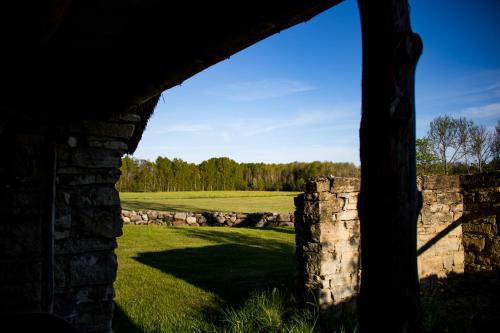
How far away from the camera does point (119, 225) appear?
4.17m

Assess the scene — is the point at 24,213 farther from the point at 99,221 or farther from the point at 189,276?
the point at 189,276

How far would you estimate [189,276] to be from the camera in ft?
29.3

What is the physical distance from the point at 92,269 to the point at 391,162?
3.58 m

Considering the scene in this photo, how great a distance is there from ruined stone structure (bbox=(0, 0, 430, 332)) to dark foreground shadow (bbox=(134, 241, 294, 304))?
3925 mm

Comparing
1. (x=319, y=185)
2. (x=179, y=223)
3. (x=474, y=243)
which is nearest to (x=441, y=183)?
(x=474, y=243)

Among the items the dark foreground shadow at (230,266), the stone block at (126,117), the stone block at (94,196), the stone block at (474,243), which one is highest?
the stone block at (126,117)

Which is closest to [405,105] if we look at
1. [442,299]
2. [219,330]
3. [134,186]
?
[219,330]

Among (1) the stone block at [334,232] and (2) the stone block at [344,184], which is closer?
(1) the stone block at [334,232]

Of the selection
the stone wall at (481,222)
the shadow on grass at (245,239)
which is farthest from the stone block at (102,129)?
the shadow on grass at (245,239)

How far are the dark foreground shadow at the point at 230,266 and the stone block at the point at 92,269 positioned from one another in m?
3.50

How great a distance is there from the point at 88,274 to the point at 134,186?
51.9 metres

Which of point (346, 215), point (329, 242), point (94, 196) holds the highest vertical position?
point (94, 196)

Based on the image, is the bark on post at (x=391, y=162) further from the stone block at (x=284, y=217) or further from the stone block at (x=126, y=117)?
the stone block at (x=284, y=217)

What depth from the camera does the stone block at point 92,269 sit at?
12.7 feet
